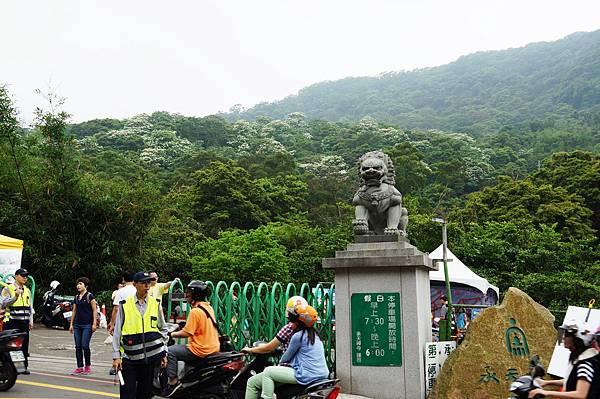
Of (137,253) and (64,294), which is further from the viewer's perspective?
(137,253)

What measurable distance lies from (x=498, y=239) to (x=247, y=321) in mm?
15901

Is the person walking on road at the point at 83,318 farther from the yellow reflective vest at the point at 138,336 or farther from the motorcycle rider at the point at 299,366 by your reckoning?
the motorcycle rider at the point at 299,366

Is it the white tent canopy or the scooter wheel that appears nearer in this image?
the scooter wheel

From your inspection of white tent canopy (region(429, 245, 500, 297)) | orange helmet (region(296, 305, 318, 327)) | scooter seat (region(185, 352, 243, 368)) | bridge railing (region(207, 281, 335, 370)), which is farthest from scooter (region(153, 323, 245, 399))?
white tent canopy (region(429, 245, 500, 297))

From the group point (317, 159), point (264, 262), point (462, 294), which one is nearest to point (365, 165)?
point (462, 294)

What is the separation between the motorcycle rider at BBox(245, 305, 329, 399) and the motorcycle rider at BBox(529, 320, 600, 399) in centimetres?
180

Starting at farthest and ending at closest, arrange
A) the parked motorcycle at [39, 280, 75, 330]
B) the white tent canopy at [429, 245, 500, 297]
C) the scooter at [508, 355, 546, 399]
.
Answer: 1. the white tent canopy at [429, 245, 500, 297]
2. the parked motorcycle at [39, 280, 75, 330]
3. the scooter at [508, 355, 546, 399]

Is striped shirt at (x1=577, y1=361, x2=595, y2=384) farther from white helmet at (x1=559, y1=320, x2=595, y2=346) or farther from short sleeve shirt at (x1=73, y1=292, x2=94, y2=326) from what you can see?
short sleeve shirt at (x1=73, y1=292, x2=94, y2=326)

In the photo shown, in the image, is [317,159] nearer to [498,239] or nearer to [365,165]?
[498,239]

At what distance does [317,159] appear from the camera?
48.6 metres

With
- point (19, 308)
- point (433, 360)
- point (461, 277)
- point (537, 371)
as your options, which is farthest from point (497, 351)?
point (461, 277)

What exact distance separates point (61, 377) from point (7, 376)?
4.52 feet

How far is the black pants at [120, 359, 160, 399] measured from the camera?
5.49 metres

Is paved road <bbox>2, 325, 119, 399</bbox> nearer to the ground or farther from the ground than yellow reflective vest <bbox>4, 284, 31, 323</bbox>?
nearer to the ground
